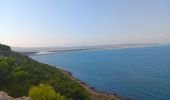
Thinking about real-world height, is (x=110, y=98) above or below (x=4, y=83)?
below

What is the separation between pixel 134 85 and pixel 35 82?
101 feet

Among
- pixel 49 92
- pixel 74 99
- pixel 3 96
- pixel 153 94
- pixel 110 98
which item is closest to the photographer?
pixel 3 96

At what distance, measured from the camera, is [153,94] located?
57219 mm

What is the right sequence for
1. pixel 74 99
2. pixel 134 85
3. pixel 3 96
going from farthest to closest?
1. pixel 134 85
2. pixel 74 99
3. pixel 3 96

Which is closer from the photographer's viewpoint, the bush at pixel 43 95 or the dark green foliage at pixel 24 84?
the bush at pixel 43 95

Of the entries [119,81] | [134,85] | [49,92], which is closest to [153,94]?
[134,85]

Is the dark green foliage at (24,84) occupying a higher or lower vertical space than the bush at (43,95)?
lower

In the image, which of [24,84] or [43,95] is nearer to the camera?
[43,95]

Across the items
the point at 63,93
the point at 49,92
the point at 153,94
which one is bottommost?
the point at 153,94

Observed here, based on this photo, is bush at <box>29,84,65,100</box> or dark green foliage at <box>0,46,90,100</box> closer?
bush at <box>29,84,65,100</box>

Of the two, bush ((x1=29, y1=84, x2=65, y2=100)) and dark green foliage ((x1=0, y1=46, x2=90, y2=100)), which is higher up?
bush ((x1=29, y1=84, x2=65, y2=100))

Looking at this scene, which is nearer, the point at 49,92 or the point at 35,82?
the point at 49,92

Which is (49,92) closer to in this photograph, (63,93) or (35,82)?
(63,93)

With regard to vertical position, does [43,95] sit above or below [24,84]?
above
